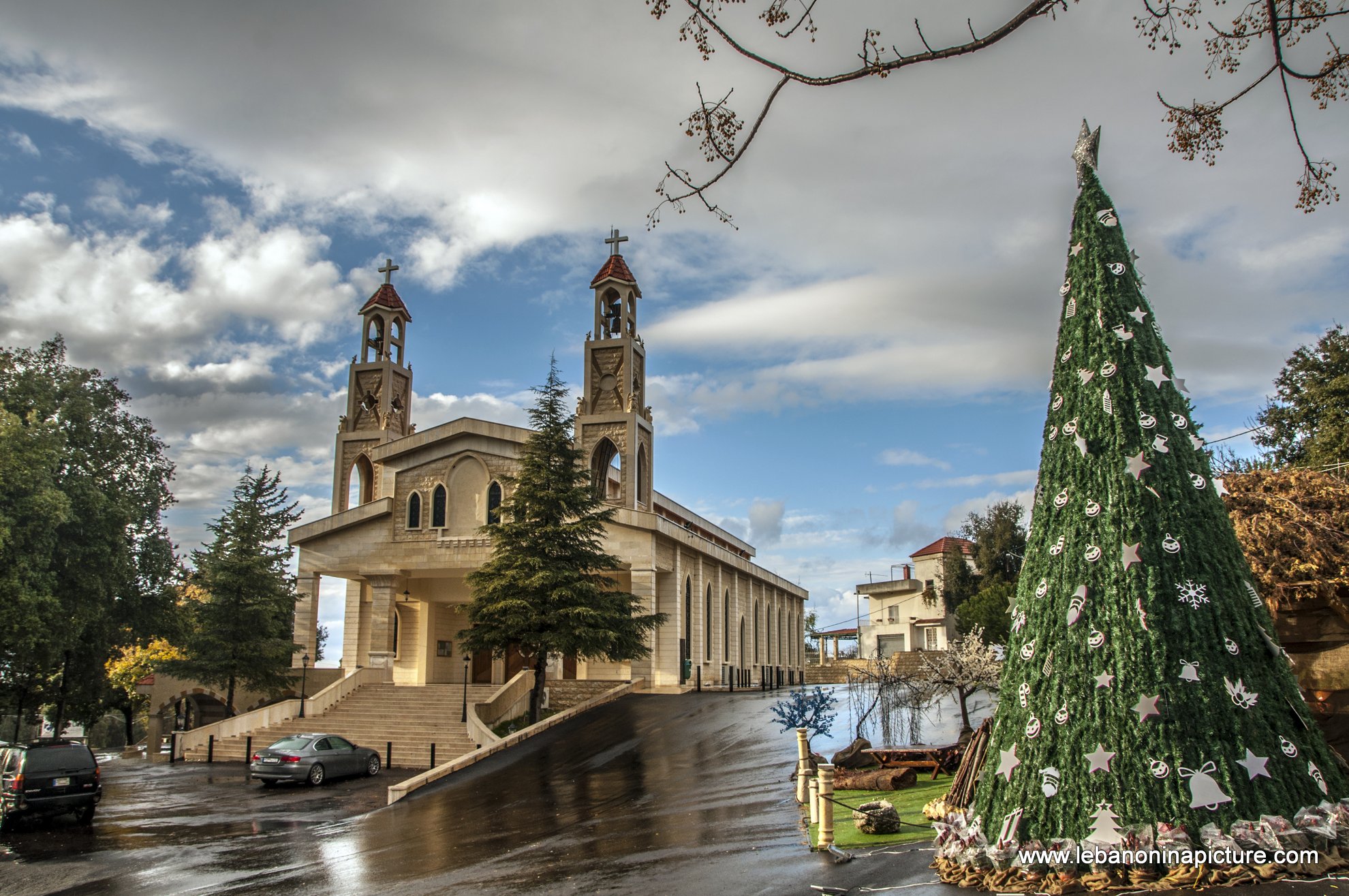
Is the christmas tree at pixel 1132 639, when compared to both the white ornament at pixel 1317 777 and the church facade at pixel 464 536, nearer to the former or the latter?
the white ornament at pixel 1317 777

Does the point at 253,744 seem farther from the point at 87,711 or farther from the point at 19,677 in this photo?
the point at 87,711

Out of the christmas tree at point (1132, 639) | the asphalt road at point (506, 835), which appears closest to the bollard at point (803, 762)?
the asphalt road at point (506, 835)

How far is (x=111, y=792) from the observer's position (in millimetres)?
21906

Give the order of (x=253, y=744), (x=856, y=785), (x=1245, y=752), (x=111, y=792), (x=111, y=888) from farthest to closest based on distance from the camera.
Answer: (x=253, y=744) < (x=111, y=792) < (x=856, y=785) < (x=111, y=888) < (x=1245, y=752)

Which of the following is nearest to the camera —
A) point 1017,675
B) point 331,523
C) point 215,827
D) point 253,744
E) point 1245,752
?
point 1245,752

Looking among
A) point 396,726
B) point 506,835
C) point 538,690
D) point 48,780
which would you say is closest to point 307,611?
point 396,726

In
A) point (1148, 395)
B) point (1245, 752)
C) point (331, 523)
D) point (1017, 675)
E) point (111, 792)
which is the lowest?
point (111, 792)

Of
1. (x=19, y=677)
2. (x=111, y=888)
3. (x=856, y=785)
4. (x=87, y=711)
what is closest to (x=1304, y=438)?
(x=856, y=785)

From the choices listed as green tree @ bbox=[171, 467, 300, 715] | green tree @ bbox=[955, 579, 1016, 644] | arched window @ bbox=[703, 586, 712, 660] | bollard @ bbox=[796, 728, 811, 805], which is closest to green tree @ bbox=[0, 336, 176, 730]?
green tree @ bbox=[171, 467, 300, 715]

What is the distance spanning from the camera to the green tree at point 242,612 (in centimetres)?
3219

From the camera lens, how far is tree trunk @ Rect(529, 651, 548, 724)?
91.9ft

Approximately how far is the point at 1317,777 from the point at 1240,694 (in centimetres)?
89

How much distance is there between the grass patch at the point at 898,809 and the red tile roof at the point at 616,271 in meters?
29.5

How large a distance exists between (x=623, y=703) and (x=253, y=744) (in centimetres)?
1157
